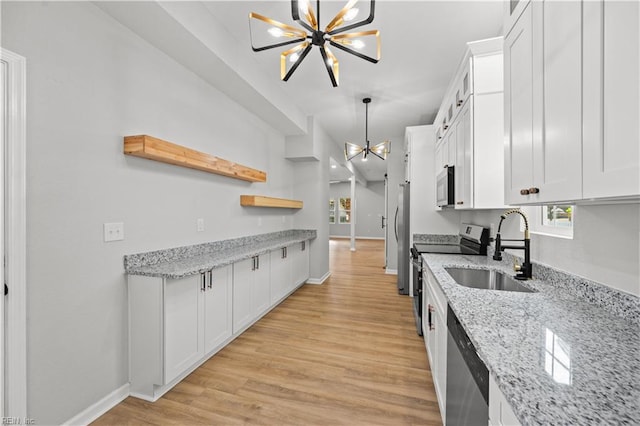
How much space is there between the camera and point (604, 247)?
49.1 inches

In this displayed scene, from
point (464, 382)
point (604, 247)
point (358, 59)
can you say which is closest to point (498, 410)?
point (464, 382)

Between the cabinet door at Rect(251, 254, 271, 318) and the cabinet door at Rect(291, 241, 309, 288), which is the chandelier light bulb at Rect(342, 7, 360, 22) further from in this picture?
the cabinet door at Rect(291, 241, 309, 288)

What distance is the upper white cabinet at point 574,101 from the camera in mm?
715

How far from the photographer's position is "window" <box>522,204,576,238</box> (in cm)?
165

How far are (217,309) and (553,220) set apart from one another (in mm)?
2692

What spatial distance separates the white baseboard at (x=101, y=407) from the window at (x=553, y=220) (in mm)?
3019

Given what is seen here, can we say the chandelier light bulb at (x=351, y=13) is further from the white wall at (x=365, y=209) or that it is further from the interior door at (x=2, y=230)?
the white wall at (x=365, y=209)

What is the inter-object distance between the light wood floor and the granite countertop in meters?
1.04

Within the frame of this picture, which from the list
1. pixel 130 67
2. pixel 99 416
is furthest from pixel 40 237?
pixel 130 67

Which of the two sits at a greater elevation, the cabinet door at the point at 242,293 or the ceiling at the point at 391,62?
the ceiling at the point at 391,62

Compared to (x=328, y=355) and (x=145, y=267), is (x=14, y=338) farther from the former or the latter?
(x=328, y=355)

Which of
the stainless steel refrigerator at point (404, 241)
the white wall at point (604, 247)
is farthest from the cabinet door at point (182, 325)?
the stainless steel refrigerator at point (404, 241)

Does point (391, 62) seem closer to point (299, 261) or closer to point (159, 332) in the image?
point (299, 261)

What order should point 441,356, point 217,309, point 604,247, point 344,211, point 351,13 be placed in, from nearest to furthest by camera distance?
point 604,247 → point 441,356 → point 351,13 → point 217,309 → point 344,211
